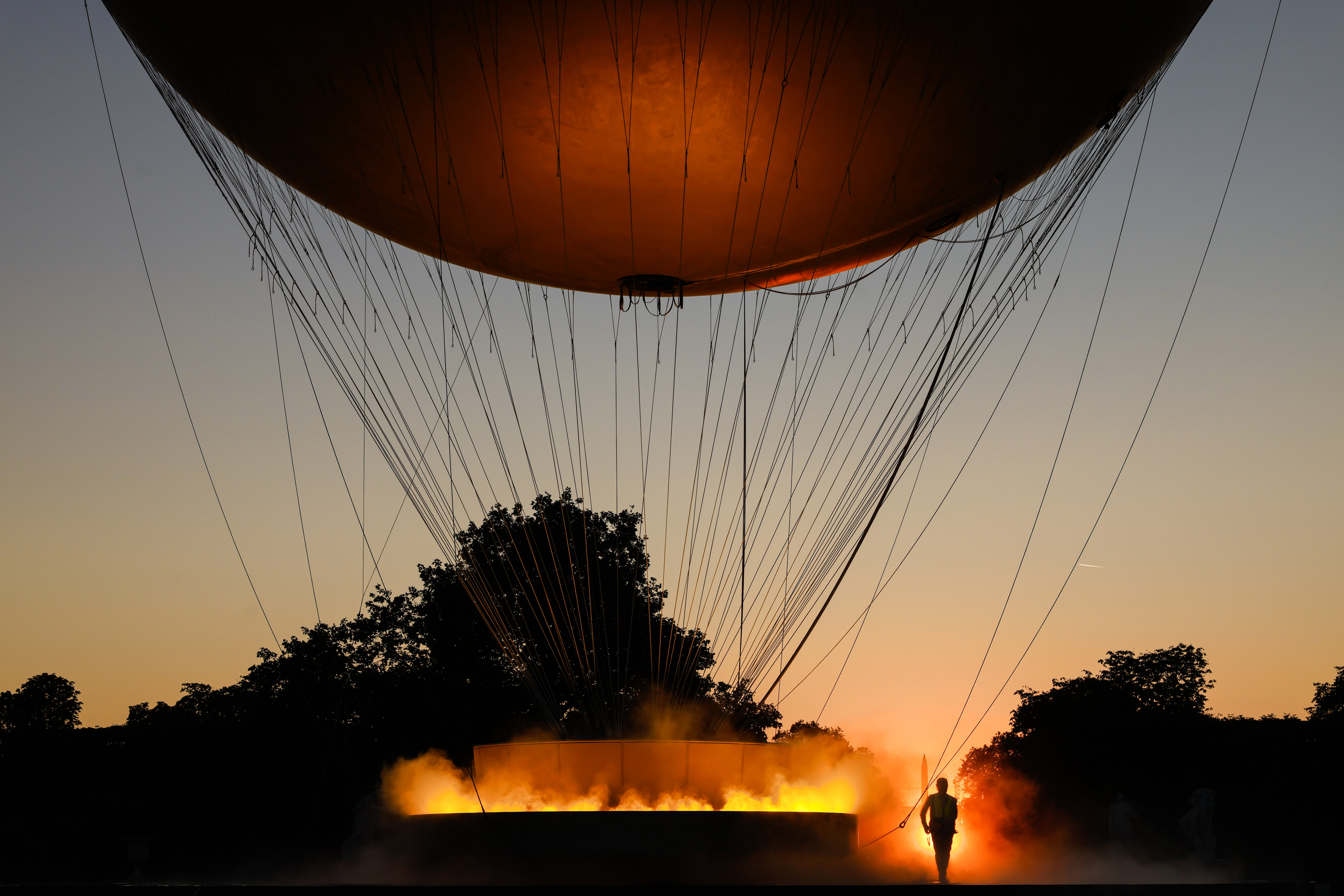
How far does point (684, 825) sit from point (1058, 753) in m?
39.1

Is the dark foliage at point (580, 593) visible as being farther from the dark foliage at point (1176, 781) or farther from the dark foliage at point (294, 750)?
the dark foliage at point (1176, 781)

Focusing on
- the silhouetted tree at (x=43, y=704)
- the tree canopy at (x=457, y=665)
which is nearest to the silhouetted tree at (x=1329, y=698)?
the tree canopy at (x=457, y=665)

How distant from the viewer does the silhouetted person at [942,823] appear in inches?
540

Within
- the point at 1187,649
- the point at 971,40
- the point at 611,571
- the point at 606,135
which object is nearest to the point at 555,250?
the point at 606,135

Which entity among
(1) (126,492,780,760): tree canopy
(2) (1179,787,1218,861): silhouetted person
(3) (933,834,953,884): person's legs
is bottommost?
(3) (933,834,953,884): person's legs

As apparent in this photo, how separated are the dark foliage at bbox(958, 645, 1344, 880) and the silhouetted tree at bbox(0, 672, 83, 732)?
224ft

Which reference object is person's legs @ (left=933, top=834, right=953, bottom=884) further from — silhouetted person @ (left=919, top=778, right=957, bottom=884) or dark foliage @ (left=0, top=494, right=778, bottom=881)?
dark foliage @ (left=0, top=494, right=778, bottom=881)

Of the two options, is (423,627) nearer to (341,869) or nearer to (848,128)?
(341,869)

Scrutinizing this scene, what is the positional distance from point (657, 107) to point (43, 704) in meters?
91.6

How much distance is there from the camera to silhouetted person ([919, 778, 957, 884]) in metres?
13.7

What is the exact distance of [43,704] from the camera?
269 feet

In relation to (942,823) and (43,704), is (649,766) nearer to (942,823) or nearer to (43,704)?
(942,823)

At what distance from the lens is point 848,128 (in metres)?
9.01

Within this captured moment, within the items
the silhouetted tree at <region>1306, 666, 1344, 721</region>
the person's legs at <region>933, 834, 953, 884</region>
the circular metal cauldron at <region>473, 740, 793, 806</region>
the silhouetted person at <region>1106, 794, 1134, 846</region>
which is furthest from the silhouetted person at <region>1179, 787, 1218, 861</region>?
the silhouetted tree at <region>1306, 666, 1344, 721</region>
